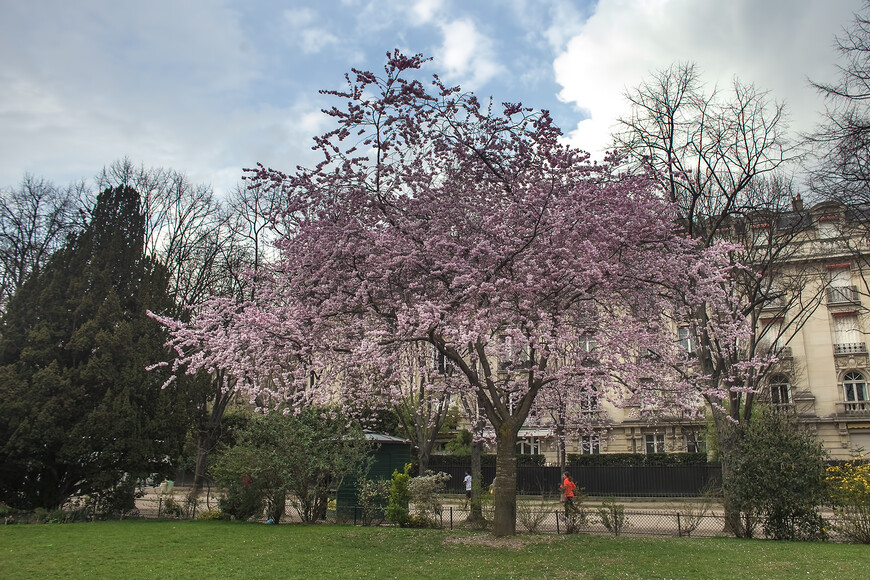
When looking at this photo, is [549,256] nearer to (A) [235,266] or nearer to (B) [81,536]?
(B) [81,536]

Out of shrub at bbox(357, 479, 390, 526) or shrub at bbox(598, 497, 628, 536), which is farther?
shrub at bbox(357, 479, 390, 526)

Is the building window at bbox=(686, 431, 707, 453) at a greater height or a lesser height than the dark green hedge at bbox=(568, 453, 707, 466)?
greater

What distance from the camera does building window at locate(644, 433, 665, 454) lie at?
1513 inches

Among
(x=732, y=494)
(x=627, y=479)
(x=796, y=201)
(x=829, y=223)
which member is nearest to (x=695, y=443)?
(x=627, y=479)

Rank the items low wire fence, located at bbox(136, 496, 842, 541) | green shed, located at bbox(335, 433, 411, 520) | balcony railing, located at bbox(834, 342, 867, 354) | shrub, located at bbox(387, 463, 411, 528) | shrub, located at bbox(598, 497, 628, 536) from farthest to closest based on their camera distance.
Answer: balcony railing, located at bbox(834, 342, 867, 354), green shed, located at bbox(335, 433, 411, 520), shrub, located at bbox(387, 463, 411, 528), low wire fence, located at bbox(136, 496, 842, 541), shrub, located at bbox(598, 497, 628, 536)

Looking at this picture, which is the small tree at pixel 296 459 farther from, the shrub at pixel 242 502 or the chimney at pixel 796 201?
the chimney at pixel 796 201

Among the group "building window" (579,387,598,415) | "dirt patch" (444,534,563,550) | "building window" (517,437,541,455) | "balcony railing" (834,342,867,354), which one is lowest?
"dirt patch" (444,534,563,550)

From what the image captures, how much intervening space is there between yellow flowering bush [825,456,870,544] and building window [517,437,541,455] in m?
26.4

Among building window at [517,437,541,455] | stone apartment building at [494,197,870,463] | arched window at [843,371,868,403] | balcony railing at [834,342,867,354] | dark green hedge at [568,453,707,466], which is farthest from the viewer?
building window at [517,437,541,455]

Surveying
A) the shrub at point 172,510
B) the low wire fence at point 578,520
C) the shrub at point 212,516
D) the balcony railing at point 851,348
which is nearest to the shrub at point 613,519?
the low wire fence at point 578,520

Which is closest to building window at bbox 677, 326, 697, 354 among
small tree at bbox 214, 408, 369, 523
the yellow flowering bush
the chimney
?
the yellow flowering bush

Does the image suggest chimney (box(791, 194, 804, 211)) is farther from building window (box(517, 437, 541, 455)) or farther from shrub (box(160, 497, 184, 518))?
building window (box(517, 437, 541, 455))

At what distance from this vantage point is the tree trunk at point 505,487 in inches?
531

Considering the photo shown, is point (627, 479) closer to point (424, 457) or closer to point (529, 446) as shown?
point (529, 446)
